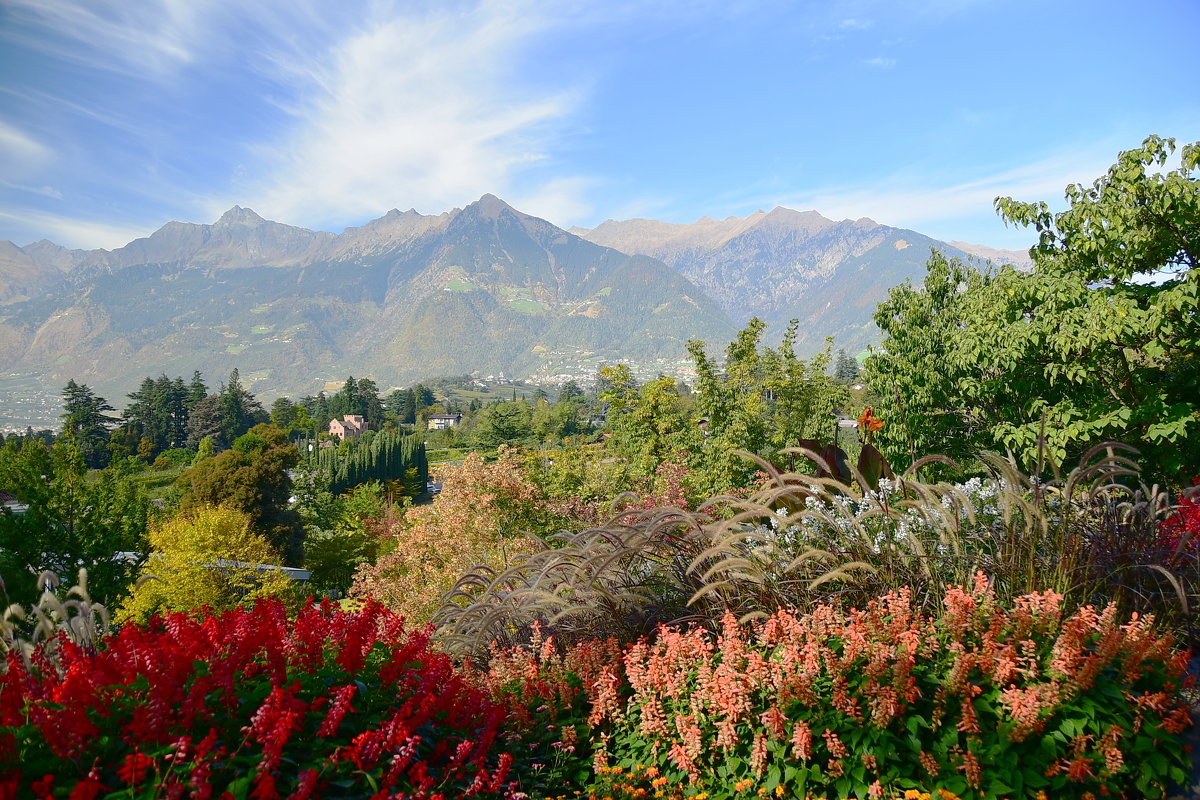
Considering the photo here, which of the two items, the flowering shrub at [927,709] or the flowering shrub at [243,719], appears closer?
the flowering shrub at [243,719]

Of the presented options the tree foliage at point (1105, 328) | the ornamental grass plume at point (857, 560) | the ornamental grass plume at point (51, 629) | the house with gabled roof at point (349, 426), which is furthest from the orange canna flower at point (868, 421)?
the house with gabled roof at point (349, 426)

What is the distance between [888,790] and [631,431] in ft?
49.6

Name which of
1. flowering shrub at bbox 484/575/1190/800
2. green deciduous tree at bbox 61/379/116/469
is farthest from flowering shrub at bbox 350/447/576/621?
green deciduous tree at bbox 61/379/116/469

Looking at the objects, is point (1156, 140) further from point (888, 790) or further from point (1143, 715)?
point (888, 790)

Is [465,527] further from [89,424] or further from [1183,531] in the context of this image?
[89,424]

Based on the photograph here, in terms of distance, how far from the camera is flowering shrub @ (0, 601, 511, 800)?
5.38 feet

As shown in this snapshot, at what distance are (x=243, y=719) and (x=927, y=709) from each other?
2.24m

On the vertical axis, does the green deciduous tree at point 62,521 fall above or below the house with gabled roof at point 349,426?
above

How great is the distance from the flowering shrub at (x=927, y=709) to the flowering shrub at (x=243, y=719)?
2.48 feet

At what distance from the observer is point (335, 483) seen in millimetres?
40219

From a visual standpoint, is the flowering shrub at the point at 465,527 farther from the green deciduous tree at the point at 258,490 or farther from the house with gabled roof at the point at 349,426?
the house with gabled roof at the point at 349,426

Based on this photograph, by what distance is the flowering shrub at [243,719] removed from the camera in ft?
5.38

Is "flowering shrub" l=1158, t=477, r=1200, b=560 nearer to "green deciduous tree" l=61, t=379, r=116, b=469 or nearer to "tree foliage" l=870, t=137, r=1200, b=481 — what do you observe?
"tree foliage" l=870, t=137, r=1200, b=481

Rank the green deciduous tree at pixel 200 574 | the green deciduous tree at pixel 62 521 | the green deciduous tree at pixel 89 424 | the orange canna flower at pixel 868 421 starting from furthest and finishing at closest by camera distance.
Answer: the green deciduous tree at pixel 89 424
the green deciduous tree at pixel 200 574
the green deciduous tree at pixel 62 521
the orange canna flower at pixel 868 421
